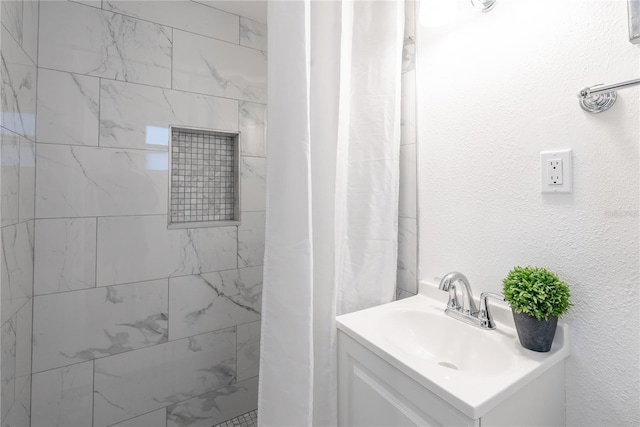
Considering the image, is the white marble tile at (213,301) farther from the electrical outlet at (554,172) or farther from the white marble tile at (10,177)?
the electrical outlet at (554,172)

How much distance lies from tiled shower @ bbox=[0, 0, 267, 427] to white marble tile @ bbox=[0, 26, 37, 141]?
0.5 inches

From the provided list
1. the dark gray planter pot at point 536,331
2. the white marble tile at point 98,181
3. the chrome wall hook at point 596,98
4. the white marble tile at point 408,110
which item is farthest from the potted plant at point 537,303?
the white marble tile at point 98,181

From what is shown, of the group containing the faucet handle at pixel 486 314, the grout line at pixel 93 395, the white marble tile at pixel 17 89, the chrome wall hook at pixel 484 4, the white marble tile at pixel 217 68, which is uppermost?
the white marble tile at pixel 217 68

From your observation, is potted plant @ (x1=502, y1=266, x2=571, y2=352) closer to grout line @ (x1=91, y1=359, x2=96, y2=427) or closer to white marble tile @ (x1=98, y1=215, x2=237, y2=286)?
white marble tile @ (x1=98, y1=215, x2=237, y2=286)

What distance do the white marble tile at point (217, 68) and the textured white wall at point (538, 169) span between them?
109 cm

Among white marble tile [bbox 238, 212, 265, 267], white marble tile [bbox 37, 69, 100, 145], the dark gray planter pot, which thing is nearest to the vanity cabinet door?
the dark gray planter pot

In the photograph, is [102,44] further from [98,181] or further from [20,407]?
[20,407]

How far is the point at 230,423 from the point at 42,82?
6.67 feet

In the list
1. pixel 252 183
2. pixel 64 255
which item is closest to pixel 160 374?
pixel 64 255

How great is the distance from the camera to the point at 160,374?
1.55 metres

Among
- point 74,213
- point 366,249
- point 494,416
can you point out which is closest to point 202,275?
point 74,213

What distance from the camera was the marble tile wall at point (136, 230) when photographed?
4.31 feet

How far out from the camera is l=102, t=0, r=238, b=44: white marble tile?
146 cm

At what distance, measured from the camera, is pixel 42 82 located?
1.28 m
